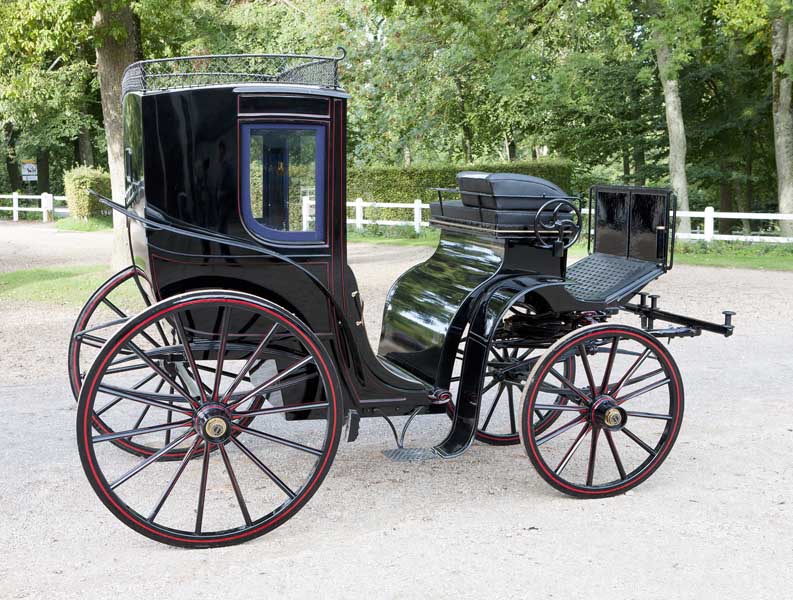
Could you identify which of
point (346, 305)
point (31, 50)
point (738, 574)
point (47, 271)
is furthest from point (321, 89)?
point (47, 271)

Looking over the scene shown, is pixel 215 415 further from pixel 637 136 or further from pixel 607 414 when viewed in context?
pixel 637 136

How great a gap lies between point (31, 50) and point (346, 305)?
923 cm

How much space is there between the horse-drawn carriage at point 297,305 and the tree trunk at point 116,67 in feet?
23.3

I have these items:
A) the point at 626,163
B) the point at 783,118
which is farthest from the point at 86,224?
the point at 783,118

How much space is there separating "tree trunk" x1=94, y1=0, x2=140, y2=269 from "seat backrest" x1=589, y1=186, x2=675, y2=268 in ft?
24.3

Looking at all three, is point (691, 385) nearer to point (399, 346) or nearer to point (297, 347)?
point (399, 346)

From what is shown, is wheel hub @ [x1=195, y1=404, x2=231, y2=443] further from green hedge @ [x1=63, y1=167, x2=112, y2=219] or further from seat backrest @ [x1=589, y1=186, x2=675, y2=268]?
green hedge @ [x1=63, y1=167, x2=112, y2=219]

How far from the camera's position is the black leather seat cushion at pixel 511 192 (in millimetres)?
4570

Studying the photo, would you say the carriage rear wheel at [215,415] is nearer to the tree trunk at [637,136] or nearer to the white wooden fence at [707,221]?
the white wooden fence at [707,221]

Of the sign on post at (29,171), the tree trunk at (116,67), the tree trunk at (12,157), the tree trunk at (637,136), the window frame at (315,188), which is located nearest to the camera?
the window frame at (315,188)

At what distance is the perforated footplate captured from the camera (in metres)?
4.79

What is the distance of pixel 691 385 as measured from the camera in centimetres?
688

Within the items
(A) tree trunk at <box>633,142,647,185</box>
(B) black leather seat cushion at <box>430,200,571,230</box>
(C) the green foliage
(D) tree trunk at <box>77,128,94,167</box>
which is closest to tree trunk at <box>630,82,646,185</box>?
(A) tree trunk at <box>633,142,647,185</box>

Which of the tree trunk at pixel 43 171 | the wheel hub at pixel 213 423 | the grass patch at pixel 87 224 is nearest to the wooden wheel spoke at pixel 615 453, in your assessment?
the wheel hub at pixel 213 423
